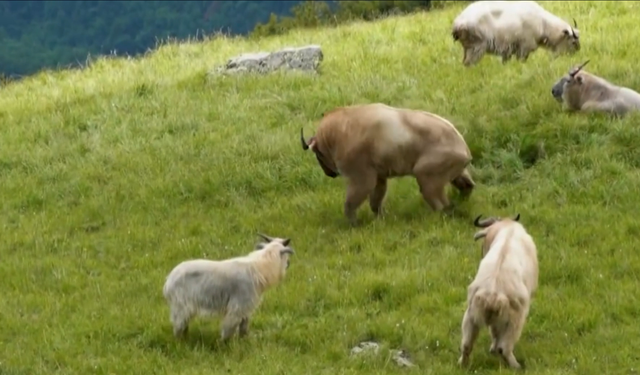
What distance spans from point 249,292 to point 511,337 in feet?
7.43

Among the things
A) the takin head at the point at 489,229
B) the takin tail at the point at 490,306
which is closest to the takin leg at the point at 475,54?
the takin head at the point at 489,229

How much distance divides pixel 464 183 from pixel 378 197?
99 cm

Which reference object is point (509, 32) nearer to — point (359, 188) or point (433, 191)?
point (433, 191)

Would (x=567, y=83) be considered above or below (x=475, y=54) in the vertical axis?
above

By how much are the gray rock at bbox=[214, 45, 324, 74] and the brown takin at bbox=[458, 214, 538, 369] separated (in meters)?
9.60

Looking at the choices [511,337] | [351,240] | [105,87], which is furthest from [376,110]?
[105,87]

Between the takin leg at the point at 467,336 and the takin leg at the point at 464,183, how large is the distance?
13.2ft

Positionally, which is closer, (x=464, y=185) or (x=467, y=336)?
(x=467, y=336)

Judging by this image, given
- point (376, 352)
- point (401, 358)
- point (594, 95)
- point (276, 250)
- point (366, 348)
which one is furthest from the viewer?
point (594, 95)

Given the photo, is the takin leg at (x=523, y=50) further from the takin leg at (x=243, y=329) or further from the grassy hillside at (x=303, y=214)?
the takin leg at (x=243, y=329)

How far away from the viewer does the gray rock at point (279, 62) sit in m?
18.6

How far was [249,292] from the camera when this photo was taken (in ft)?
31.8

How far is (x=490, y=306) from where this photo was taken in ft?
28.1

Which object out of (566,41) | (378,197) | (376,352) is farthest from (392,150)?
(566,41)
